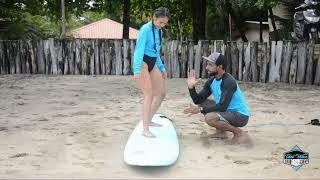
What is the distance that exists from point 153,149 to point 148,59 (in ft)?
3.95

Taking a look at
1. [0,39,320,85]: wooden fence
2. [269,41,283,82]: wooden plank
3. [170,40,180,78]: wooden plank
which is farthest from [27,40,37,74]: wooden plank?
[269,41,283,82]: wooden plank

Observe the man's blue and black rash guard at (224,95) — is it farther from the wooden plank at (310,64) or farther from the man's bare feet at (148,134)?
the wooden plank at (310,64)

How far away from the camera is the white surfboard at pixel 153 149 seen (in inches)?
193

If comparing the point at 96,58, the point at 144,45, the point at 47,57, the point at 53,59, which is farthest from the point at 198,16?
the point at 144,45

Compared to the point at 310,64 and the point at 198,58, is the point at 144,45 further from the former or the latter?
the point at 198,58

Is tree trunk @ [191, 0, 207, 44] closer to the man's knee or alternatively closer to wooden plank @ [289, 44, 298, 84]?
wooden plank @ [289, 44, 298, 84]

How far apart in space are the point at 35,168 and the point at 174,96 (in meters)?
5.52

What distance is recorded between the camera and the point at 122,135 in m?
6.40

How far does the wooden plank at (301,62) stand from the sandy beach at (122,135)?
99 cm

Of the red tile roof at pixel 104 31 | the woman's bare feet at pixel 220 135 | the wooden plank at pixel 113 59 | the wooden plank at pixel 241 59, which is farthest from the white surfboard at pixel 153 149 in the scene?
the red tile roof at pixel 104 31

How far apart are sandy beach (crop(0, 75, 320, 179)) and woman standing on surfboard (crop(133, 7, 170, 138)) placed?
55 centimetres

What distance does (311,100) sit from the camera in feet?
31.5

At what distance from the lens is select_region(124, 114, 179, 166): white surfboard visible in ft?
16.0

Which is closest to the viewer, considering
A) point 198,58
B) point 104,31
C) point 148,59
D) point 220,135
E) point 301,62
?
point 148,59
